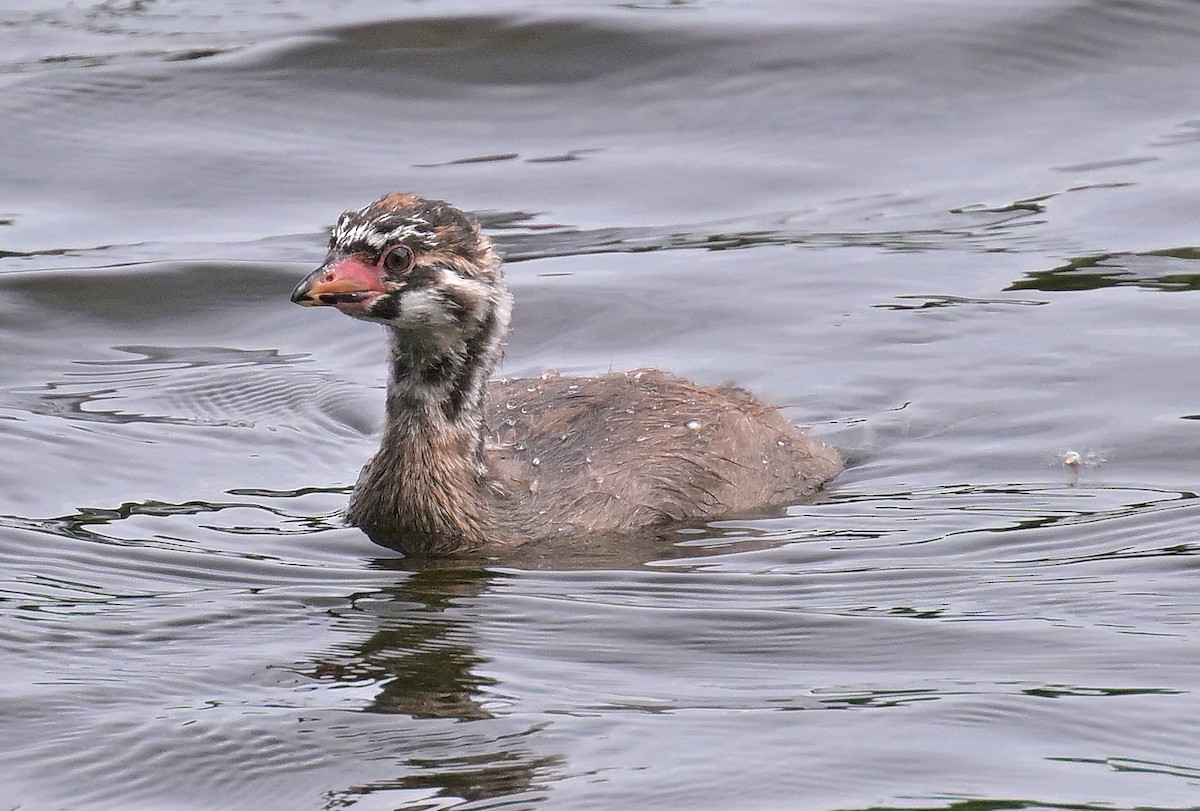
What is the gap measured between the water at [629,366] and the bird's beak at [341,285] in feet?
3.72

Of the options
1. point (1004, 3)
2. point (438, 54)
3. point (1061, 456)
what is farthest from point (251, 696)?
point (1004, 3)

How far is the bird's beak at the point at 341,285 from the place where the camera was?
9531mm

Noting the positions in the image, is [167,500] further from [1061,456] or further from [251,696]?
[1061,456]

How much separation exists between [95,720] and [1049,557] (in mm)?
4201

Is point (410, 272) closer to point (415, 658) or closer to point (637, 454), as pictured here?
point (637, 454)

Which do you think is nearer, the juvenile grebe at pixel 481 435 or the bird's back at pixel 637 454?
the juvenile grebe at pixel 481 435

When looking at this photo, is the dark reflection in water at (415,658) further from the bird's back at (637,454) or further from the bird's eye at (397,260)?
the bird's eye at (397,260)

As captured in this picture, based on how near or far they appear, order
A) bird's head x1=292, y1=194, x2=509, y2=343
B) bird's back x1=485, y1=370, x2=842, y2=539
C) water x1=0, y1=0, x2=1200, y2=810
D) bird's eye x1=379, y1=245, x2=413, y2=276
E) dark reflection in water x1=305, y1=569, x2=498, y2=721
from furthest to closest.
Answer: bird's back x1=485, y1=370, x2=842, y2=539 → bird's eye x1=379, y1=245, x2=413, y2=276 → bird's head x1=292, y1=194, x2=509, y2=343 → dark reflection in water x1=305, y1=569, x2=498, y2=721 → water x1=0, y1=0, x2=1200, y2=810

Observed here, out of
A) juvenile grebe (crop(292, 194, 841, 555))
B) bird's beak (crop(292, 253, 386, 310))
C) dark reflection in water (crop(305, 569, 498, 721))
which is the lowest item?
dark reflection in water (crop(305, 569, 498, 721))

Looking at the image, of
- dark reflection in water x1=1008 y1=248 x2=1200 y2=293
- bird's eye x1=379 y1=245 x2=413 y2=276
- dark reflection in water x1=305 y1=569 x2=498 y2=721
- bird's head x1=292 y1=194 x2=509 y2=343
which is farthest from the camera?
dark reflection in water x1=1008 y1=248 x2=1200 y2=293

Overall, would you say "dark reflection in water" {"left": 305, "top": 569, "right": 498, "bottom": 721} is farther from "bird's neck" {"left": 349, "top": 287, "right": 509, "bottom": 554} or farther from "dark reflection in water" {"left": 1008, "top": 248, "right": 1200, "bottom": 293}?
"dark reflection in water" {"left": 1008, "top": 248, "right": 1200, "bottom": 293}

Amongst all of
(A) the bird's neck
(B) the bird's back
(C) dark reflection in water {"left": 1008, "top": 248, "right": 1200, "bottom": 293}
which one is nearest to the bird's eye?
(A) the bird's neck

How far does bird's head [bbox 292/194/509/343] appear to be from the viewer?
9.66m

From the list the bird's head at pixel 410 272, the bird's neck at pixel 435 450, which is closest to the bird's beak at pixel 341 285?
the bird's head at pixel 410 272
